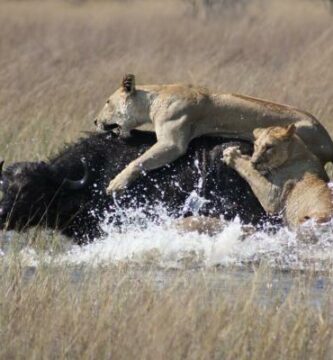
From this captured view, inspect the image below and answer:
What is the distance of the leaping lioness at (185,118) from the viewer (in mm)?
8961

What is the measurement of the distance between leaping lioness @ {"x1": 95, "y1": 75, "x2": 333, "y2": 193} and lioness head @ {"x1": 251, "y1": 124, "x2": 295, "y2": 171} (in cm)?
18

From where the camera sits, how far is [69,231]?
9.26 m

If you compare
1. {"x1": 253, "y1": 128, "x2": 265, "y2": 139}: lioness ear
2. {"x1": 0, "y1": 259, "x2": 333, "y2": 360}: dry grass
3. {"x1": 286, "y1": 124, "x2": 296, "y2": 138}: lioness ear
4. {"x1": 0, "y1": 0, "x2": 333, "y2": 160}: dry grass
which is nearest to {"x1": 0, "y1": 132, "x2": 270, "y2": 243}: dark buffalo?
{"x1": 253, "y1": 128, "x2": 265, "y2": 139}: lioness ear

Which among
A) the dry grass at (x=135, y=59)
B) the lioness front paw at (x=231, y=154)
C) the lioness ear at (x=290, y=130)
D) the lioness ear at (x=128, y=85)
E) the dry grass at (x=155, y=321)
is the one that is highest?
the dry grass at (x=135, y=59)

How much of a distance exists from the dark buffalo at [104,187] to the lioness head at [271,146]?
0.77ft

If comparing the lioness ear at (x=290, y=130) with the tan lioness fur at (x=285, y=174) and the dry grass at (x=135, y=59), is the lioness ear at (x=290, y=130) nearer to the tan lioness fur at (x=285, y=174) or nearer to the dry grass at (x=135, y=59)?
the tan lioness fur at (x=285, y=174)

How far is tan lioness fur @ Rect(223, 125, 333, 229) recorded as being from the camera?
8.95 m

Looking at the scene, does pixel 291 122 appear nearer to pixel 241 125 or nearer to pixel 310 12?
pixel 241 125

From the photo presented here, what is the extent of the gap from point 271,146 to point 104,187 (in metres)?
1.13

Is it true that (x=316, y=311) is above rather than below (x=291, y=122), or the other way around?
→ below

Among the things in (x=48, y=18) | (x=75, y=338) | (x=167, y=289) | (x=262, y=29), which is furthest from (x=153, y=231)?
(x=48, y=18)

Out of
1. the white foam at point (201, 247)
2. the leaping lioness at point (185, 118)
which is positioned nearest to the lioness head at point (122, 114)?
the leaping lioness at point (185, 118)

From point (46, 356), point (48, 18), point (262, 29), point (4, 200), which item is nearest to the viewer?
point (46, 356)

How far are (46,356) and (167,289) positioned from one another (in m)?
0.99
